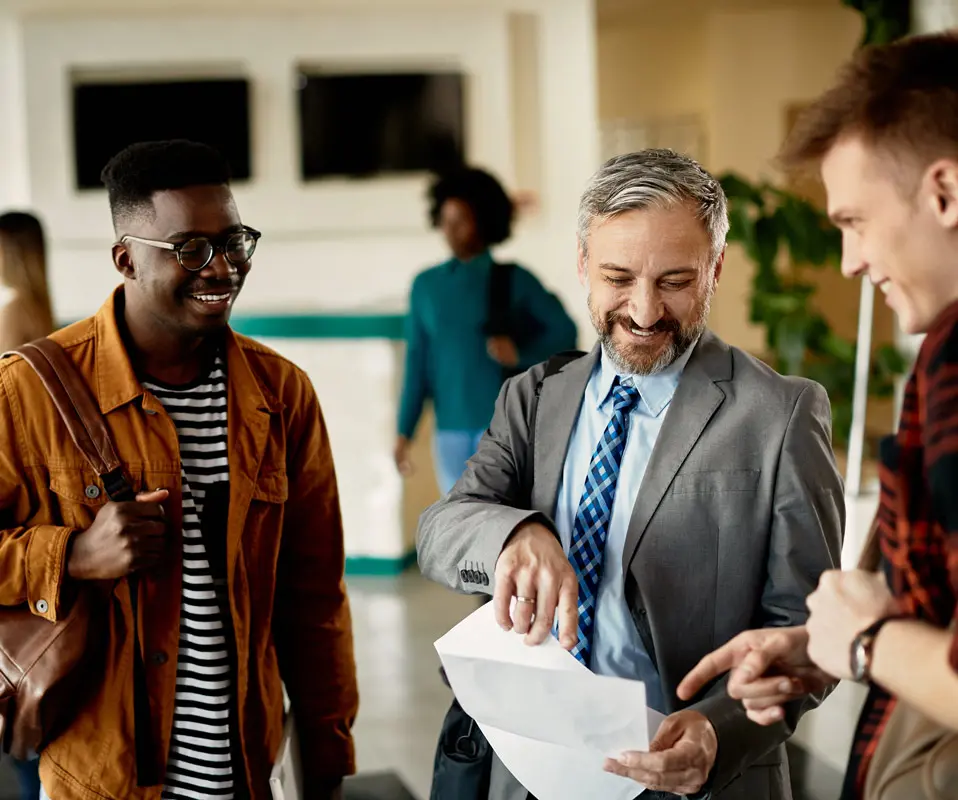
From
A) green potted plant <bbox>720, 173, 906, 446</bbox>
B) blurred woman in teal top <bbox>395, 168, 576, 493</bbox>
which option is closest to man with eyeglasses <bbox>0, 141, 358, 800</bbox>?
blurred woman in teal top <bbox>395, 168, 576, 493</bbox>

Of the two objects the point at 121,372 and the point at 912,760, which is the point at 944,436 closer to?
the point at 912,760

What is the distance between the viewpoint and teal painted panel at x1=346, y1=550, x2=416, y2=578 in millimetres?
6254

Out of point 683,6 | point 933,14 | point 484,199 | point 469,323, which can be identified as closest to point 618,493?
point 469,323

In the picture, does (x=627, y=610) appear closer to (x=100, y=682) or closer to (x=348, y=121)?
(x=100, y=682)

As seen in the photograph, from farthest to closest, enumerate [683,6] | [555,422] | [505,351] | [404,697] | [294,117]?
[683,6] < [294,117] < [404,697] < [505,351] < [555,422]

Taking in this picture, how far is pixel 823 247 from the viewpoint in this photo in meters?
4.92

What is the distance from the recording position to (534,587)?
138 cm

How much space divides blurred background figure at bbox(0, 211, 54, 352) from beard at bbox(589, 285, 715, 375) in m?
2.07

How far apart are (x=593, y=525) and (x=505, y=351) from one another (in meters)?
2.49

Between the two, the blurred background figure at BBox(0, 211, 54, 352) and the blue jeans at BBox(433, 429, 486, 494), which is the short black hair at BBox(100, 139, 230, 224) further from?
the blue jeans at BBox(433, 429, 486, 494)

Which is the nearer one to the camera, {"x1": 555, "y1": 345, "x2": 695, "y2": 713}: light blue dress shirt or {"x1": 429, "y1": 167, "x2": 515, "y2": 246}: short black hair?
{"x1": 555, "y1": 345, "x2": 695, "y2": 713}: light blue dress shirt

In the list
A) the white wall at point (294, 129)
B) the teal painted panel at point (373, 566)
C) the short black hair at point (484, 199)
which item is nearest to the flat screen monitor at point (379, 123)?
the white wall at point (294, 129)

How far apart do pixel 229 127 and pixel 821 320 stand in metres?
3.83

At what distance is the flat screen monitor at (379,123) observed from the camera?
7047 millimetres
